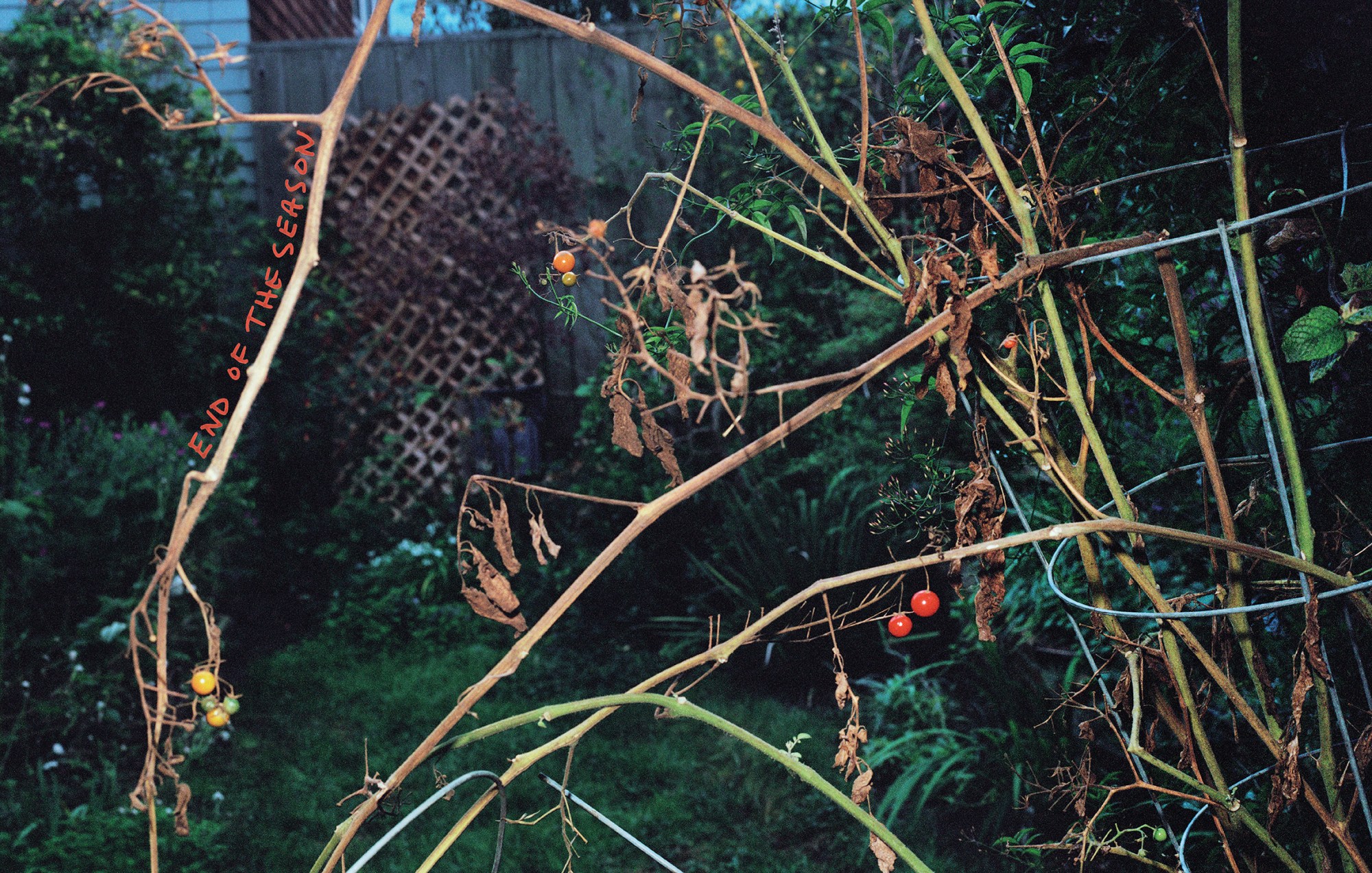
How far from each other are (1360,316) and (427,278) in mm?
4540

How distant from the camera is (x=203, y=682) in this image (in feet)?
2.22

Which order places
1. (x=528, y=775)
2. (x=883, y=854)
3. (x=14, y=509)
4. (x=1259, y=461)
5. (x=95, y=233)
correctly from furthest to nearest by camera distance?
1. (x=95, y=233)
2. (x=528, y=775)
3. (x=14, y=509)
4. (x=1259, y=461)
5. (x=883, y=854)

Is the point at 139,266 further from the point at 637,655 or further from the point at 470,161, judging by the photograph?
the point at 637,655

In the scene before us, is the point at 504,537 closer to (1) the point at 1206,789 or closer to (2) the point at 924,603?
(2) the point at 924,603

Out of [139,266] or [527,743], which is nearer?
[527,743]

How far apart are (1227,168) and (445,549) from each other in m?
3.83

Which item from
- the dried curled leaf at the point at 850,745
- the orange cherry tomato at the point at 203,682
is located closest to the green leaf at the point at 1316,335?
the dried curled leaf at the point at 850,745

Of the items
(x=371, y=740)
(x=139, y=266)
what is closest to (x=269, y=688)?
(x=371, y=740)

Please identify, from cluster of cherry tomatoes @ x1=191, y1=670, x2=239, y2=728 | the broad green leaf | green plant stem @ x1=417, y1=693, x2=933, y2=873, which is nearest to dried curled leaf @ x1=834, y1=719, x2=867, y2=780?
green plant stem @ x1=417, y1=693, x2=933, y2=873

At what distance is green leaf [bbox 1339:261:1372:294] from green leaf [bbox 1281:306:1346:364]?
0.03 m

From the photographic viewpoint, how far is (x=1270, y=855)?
3.54 ft

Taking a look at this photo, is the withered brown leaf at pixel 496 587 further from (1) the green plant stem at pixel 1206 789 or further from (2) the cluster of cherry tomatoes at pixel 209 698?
(1) the green plant stem at pixel 1206 789

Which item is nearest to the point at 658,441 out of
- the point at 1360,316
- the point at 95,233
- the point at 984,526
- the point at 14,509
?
the point at 984,526

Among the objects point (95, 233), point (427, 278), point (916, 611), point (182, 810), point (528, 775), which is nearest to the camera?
point (182, 810)
